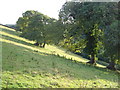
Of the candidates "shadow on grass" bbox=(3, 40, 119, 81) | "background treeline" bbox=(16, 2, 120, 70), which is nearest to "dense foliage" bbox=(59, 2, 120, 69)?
"background treeline" bbox=(16, 2, 120, 70)

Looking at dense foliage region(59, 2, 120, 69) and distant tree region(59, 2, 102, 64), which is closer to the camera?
dense foliage region(59, 2, 120, 69)

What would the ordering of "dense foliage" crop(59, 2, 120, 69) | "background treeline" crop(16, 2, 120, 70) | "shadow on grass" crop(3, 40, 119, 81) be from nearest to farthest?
"shadow on grass" crop(3, 40, 119, 81) → "dense foliage" crop(59, 2, 120, 69) → "background treeline" crop(16, 2, 120, 70)

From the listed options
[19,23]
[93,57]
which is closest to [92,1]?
[93,57]

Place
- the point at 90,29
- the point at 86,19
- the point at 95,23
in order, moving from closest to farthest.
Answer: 1. the point at 95,23
2. the point at 86,19
3. the point at 90,29

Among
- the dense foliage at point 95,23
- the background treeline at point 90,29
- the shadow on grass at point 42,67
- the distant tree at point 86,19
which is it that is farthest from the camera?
the distant tree at point 86,19

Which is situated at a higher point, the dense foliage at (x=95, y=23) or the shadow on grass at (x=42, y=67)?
the dense foliage at (x=95, y=23)

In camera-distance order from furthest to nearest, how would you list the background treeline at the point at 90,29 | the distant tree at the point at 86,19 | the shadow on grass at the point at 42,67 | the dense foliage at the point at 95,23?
the distant tree at the point at 86,19, the background treeline at the point at 90,29, the dense foliage at the point at 95,23, the shadow on grass at the point at 42,67

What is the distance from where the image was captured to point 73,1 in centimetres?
2203

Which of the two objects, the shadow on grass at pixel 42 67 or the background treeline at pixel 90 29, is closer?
the shadow on grass at pixel 42 67

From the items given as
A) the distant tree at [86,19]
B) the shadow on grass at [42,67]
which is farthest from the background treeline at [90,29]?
the shadow on grass at [42,67]

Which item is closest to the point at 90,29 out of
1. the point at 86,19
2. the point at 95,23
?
the point at 86,19

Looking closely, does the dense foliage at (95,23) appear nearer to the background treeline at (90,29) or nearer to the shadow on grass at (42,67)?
the background treeline at (90,29)

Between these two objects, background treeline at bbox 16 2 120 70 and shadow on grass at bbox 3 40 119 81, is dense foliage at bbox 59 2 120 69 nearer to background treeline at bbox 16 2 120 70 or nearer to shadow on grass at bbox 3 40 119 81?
background treeline at bbox 16 2 120 70

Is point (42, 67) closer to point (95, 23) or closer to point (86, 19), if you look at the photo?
point (95, 23)
